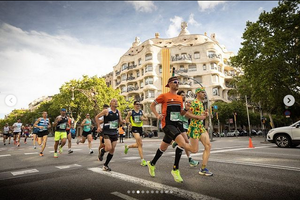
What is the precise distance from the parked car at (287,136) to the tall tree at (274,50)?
315 inches

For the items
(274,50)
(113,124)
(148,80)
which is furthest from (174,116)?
(148,80)

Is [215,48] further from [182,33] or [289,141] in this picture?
[289,141]

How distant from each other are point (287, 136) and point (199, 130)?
9.20m

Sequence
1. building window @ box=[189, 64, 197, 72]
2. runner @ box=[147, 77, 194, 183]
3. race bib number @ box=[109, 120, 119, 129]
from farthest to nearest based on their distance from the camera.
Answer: building window @ box=[189, 64, 197, 72] < race bib number @ box=[109, 120, 119, 129] < runner @ box=[147, 77, 194, 183]

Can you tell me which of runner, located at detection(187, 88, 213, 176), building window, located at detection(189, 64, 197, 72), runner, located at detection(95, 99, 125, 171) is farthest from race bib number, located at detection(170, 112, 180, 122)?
building window, located at detection(189, 64, 197, 72)

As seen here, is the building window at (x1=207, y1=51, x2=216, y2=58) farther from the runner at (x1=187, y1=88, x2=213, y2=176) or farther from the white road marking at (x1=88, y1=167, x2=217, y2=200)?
the white road marking at (x1=88, y1=167, x2=217, y2=200)

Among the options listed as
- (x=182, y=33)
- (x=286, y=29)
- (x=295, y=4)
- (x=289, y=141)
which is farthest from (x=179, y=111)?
(x=182, y=33)

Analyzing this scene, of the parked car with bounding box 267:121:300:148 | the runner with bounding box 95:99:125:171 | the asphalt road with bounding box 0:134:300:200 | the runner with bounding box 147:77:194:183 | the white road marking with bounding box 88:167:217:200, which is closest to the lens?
the white road marking with bounding box 88:167:217:200

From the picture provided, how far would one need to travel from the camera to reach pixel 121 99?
139 feet

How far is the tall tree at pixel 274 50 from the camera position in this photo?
17.5m

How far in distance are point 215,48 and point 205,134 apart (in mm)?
48704

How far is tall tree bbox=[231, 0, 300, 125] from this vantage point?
690 inches

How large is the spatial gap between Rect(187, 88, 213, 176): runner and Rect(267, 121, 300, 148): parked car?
29.1 ft

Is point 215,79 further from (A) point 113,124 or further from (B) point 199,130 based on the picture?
(B) point 199,130
